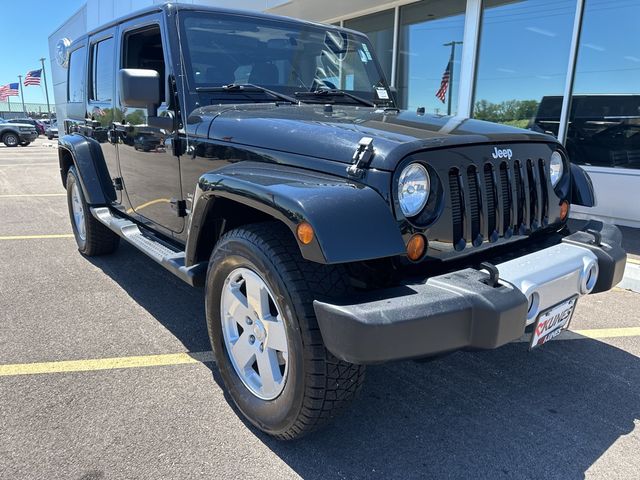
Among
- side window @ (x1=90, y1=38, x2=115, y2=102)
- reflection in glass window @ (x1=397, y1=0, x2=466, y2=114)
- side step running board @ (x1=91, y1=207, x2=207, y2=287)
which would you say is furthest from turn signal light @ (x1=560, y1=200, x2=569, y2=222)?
reflection in glass window @ (x1=397, y1=0, x2=466, y2=114)

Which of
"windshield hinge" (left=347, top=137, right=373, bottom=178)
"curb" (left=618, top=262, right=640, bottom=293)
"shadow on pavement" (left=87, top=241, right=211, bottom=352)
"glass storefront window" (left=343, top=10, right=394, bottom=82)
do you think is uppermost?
"glass storefront window" (left=343, top=10, right=394, bottom=82)

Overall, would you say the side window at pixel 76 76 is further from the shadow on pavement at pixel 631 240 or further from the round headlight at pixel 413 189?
the shadow on pavement at pixel 631 240

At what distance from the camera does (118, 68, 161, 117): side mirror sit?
2.78 metres

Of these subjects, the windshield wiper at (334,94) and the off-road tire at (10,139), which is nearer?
the windshield wiper at (334,94)

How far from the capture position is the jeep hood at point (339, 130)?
6.84 feet

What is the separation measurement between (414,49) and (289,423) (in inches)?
336

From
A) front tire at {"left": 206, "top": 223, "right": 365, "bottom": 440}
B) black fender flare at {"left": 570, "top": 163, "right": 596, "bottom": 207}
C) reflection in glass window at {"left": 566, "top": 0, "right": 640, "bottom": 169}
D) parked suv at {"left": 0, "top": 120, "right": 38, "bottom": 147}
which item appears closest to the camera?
front tire at {"left": 206, "top": 223, "right": 365, "bottom": 440}

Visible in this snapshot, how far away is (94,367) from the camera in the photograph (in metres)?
2.89

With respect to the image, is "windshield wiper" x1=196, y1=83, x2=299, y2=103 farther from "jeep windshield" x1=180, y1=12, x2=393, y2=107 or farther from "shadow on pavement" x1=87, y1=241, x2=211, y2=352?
"shadow on pavement" x1=87, y1=241, x2=211, y2=352

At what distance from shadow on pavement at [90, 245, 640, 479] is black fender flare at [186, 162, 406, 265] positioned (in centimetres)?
95

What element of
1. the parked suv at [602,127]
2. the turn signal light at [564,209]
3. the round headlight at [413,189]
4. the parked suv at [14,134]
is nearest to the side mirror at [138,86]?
the round headlight at [413,189]

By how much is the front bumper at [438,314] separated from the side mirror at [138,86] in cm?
175

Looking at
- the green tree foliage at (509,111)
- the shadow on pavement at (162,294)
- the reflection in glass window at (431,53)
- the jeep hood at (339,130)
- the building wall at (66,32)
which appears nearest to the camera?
the jeep hood at (339,130)

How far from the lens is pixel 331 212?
1825 millimetres
